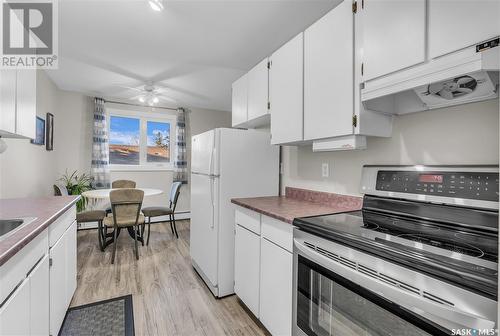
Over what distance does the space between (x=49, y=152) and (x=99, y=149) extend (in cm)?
77

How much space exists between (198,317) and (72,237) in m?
1.25

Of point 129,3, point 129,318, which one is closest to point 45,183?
point 129,318

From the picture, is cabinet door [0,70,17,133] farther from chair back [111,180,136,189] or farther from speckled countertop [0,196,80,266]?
chair back [111,180,136,189]

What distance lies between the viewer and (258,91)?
230 centimetres

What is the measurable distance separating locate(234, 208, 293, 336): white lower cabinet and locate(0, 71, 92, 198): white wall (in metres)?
2.30

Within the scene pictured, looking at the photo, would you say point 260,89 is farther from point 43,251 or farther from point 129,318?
point 129,318

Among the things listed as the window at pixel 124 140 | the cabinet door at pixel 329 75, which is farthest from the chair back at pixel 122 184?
the cabinet door at pixel 329 75

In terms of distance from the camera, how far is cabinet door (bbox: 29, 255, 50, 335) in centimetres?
118

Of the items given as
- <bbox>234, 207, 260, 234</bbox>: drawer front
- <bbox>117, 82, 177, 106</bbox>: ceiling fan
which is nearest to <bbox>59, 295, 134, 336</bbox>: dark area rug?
<bbox>234, 207, 260, 234</bbox>: drawer front

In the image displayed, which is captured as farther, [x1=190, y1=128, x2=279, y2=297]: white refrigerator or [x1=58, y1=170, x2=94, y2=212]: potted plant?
[x1=58, y1=170, x2=94, y2=212]: potted plant

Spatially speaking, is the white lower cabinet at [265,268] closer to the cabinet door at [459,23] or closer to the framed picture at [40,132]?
the cabinet door at [459,23]

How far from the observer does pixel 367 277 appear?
3.25 feet

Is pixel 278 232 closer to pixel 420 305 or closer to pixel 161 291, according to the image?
pixel 420 305

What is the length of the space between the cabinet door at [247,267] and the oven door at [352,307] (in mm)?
458
